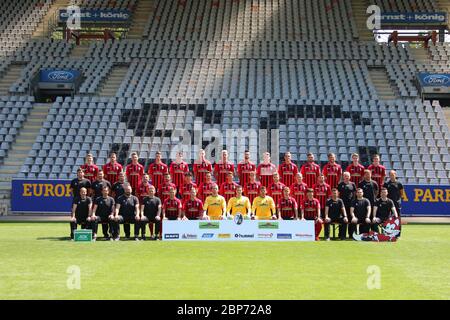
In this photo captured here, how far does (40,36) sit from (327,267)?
37.6 meters

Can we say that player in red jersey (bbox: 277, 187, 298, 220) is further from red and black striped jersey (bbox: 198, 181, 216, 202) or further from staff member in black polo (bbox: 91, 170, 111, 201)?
staff member in black polo (bbox: 91, 170, 111, 201)

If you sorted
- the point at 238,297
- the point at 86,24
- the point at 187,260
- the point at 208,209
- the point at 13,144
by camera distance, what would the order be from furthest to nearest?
1. the point at 86,24
2. the point at 13,144
3. the point at 208,209
4. the point at 187,260
5. the point at 238,297

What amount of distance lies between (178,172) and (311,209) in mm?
4120

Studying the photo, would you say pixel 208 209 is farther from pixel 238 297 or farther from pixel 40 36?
pixel 40 36

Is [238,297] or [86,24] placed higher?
[86,24]

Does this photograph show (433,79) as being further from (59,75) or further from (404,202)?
(59,75)

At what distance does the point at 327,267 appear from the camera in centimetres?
1364

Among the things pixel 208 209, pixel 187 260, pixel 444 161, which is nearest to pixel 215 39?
pixel 444 161

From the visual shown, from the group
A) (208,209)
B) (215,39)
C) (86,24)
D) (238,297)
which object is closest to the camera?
(238,297)

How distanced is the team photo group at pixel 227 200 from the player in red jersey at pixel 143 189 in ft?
0.08

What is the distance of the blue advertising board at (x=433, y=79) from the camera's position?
40312 mm

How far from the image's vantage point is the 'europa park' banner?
30281 millimetres

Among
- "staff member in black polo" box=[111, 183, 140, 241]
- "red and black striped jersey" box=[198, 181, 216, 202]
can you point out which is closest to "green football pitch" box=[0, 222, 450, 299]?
"staff member in black polo" box=[111, 183, 140, 241]

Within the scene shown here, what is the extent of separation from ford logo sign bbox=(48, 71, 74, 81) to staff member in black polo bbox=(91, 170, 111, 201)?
70.9 feet
